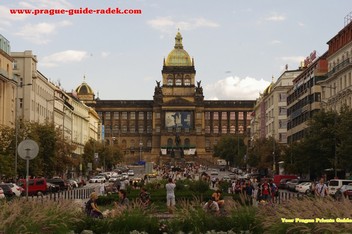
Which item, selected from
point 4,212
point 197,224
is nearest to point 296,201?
point 197,224

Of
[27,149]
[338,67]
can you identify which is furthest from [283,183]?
[27,149]

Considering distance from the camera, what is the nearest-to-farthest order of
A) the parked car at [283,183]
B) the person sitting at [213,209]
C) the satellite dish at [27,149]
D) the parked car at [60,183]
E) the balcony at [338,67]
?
the person sitting at [213,209] < the satellite dish at [27,149] < the parked car at [60,183] < the parked car at [283,183] < the balcony at [338,67]

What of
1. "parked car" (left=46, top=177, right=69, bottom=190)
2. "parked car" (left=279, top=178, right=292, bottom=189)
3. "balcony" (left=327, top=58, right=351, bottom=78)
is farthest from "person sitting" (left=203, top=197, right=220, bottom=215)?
"balcony" (left=327, top=58, right=351, bottom=78)

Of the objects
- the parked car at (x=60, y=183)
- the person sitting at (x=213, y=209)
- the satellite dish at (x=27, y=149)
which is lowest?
the person sitting at (x=213, y=209)

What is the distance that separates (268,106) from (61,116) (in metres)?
41.3

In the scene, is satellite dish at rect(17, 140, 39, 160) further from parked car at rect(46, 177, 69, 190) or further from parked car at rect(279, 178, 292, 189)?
parked car at rect(279, 178, 292, 189)

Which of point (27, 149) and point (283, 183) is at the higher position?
point (27, 149)

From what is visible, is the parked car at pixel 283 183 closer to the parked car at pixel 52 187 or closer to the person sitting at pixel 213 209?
the parked car at pixel 52 187

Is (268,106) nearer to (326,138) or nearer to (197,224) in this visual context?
(326,138)

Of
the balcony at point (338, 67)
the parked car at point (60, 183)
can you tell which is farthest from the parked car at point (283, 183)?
the parked car at point (60, 183)

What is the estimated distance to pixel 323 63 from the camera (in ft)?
346

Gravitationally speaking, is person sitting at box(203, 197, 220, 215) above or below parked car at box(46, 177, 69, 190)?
below

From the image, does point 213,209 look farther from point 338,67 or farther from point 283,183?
point 338,67

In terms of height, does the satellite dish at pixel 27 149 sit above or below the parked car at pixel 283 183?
above
